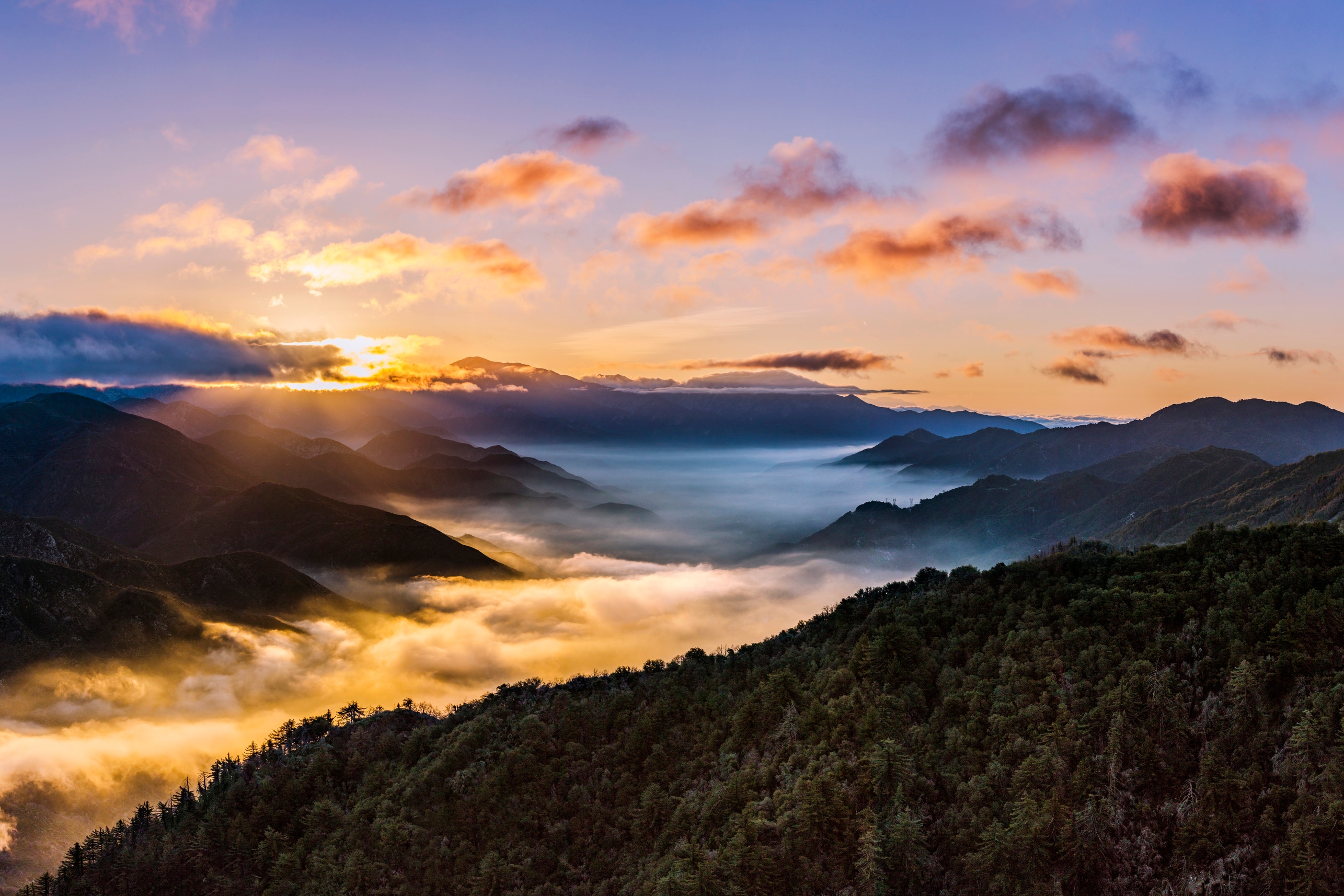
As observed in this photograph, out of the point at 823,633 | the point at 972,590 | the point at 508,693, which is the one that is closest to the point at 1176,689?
the point at 972,590

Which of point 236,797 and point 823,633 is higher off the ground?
point 823,633

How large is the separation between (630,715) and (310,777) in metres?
63.9

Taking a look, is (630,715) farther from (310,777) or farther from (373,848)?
(310,777)

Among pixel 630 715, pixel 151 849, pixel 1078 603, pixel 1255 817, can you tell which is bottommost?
pixel 151 849

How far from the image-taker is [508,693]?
163750 millimetres

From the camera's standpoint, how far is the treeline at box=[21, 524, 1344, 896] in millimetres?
67250

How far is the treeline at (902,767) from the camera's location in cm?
6725

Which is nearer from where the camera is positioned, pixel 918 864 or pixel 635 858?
pixel 918 864

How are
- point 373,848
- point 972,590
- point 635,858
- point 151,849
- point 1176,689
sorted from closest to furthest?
point 1176,689 → point 635,858 → point 373,848 → point 972,590 → point 151,849

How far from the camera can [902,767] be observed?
269 ft

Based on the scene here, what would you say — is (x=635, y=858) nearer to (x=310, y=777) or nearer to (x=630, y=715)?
(x=630, y=715)

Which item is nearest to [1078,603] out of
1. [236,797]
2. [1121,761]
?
[1121,761]

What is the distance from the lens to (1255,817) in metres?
64.6

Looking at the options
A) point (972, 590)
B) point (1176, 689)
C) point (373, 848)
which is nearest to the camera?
point (1176, 689)
